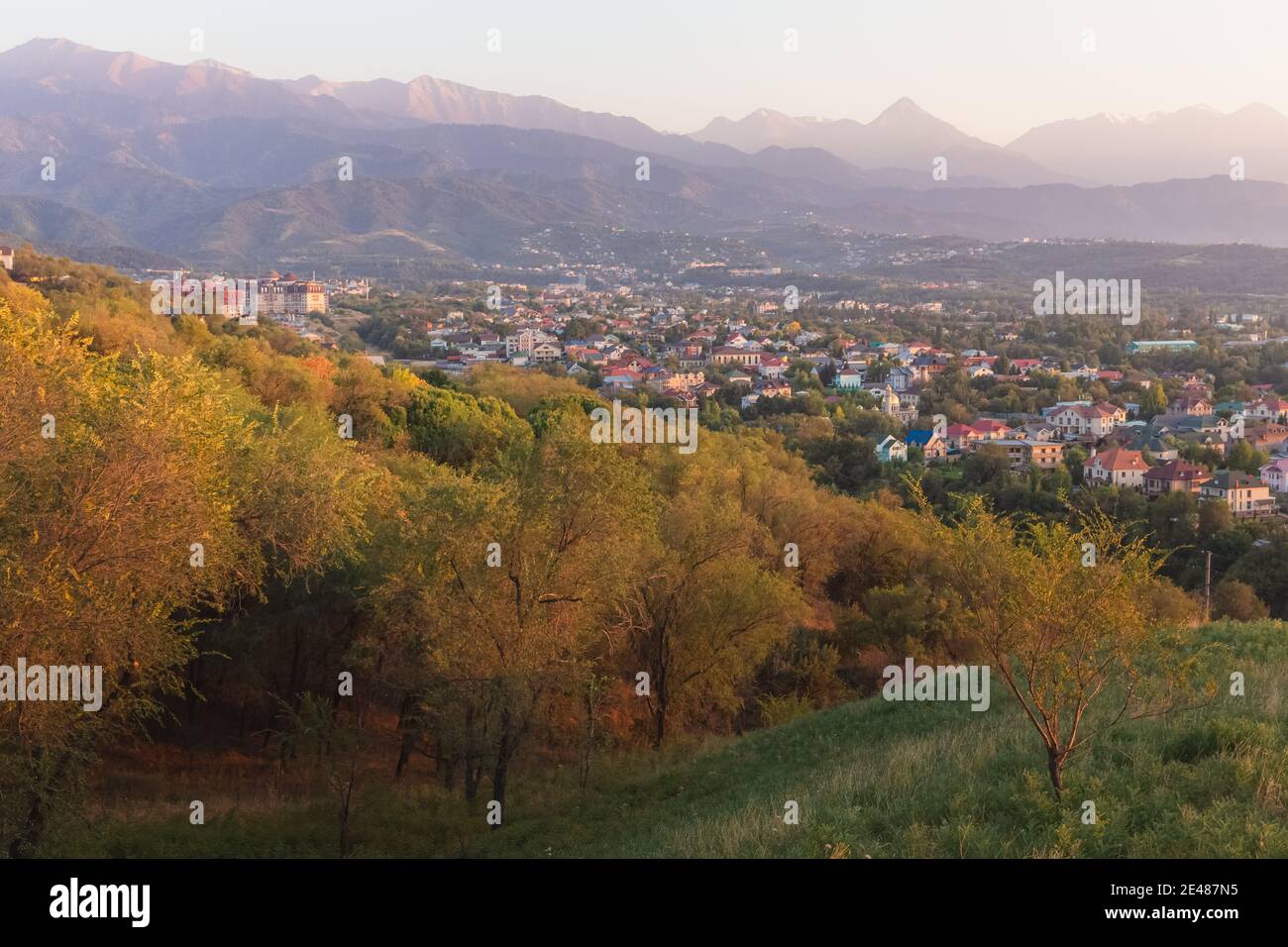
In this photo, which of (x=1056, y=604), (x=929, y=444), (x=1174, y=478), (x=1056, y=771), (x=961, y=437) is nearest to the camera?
(x=1056, y=604)

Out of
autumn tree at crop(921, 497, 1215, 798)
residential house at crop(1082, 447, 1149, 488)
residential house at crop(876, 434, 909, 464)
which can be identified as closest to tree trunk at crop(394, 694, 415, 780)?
autumn tree at crop(921, 497, 1215, 798)

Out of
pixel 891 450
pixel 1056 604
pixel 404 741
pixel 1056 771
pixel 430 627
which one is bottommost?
pixel 404 741

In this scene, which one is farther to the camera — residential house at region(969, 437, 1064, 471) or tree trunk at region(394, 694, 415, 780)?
residential house at region(969, 437, 1064, 471)

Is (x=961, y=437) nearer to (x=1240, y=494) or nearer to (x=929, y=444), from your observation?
(x=929, y=444)

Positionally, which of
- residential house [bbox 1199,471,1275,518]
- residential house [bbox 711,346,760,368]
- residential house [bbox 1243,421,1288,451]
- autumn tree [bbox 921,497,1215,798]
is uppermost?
residential house [bbox 711,346,760,368]

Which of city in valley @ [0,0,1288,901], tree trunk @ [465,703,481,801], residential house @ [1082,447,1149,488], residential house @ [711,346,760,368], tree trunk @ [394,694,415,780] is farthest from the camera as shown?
residential house @ [711,346,760,368]

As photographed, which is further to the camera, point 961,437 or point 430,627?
point 961,437

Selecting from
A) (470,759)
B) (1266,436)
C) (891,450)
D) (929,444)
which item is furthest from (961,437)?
(470,759)

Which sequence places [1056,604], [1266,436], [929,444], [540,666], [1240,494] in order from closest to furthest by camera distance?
[1056,604], [540,666], [1240,494], [929,444], [1266,436]

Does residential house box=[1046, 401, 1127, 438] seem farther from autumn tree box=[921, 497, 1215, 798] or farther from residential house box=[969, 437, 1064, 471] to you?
autumn tree box=[921, 497, 1215, 798]

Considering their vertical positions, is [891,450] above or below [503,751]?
above

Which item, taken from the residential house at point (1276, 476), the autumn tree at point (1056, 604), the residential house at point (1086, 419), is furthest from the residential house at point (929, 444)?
the autumn tree at point (1056, 604)
